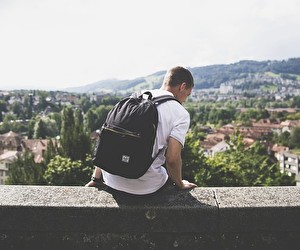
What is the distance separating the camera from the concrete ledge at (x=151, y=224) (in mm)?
2715

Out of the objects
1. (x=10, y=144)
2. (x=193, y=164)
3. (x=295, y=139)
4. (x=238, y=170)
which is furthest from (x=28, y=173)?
(x=295, y=139)

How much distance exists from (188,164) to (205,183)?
4.03 feet

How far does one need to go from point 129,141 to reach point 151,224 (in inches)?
21.7

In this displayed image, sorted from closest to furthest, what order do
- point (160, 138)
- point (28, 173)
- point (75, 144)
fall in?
point (160, 138), point (28, 173), point (75, 144)

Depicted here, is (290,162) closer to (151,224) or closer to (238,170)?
(238,170)

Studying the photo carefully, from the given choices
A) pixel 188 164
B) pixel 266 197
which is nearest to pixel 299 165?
pixel 188 164

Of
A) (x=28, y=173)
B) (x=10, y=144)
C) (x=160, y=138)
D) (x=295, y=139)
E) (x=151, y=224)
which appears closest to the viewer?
(x=151, y=224)

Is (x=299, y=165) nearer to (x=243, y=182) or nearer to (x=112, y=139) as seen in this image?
(x=243, y=182)

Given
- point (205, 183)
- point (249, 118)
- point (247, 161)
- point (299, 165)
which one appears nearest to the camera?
point (205, 183)

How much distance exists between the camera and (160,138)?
2918 millimetres

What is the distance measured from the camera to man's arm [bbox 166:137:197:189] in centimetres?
292

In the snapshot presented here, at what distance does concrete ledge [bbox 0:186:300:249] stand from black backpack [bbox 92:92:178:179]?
250mm

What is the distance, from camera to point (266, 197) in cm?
291

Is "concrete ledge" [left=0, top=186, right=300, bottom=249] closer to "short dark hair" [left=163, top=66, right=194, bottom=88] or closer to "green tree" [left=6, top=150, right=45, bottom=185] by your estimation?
"short dark hair" [left=163, top=66, right=194, bottom=88]
